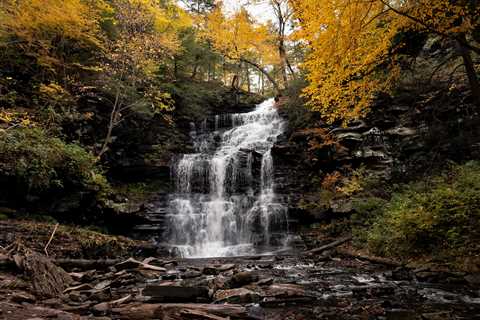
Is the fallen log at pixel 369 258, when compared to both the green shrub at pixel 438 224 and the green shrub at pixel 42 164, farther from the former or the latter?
the green shrub at pixel 42 164

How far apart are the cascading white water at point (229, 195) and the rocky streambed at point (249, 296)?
630cm

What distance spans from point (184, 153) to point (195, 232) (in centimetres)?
676

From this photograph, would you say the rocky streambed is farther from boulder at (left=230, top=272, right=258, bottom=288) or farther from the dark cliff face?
the dark cliff face

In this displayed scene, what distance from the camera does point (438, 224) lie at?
25.3ft

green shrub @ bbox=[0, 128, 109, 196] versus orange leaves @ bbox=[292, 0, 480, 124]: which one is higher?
orange leaves @ bbox=[292, 0, 480, 124]

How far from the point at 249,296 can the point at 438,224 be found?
5.27m

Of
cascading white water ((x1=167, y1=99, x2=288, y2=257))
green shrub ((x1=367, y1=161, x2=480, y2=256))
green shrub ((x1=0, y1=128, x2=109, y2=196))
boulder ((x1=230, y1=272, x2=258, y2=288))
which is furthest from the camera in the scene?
cascading white water ((x1=167, y1=99, x2=288, y2=257))

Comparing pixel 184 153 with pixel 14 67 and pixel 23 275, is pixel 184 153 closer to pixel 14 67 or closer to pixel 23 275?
pixel 14 67

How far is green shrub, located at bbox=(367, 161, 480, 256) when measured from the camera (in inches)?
283

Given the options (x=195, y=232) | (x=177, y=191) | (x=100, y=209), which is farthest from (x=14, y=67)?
(x=195, y=232)

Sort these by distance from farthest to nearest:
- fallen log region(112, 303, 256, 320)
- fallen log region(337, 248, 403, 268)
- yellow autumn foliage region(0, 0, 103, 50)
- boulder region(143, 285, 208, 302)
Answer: yellow autumn foliage region(0, 0, 103, 50) < fallen log region(337, 248, 403, 268) < boulder region(143, 285, 208, 302) < fallen log region(112, 303, 256, 320)

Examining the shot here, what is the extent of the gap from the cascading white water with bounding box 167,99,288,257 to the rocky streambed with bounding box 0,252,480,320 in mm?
6298

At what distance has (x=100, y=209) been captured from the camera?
→ 542 inches

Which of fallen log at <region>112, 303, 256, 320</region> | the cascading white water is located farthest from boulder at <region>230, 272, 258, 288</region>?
the cascading white water
